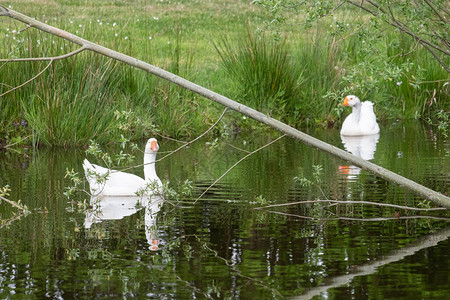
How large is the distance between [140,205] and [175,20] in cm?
1789

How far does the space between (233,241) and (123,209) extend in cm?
201

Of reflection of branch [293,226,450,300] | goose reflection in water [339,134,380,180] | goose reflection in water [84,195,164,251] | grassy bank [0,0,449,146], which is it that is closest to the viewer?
reflection of branch [293,226,450,300]

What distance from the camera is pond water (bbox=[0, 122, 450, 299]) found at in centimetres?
515

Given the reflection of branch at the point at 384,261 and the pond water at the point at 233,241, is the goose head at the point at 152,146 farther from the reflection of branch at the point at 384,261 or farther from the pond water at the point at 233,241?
the reflection of branch at the point at 384,261

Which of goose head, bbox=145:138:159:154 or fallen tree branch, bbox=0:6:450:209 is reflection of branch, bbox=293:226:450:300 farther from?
goose head, bbox=145:138:159:154

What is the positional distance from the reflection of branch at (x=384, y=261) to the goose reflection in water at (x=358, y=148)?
126 inches

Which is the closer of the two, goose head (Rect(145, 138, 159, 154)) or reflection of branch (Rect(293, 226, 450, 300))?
reflection of branch (Rect(293, 226, 450, 300))

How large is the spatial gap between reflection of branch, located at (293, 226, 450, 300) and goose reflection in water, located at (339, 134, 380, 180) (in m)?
3.19

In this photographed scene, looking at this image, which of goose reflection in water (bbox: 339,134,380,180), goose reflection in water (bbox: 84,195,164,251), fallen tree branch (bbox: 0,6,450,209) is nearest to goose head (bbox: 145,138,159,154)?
goose reflection in water (bbox: 84,195,164,251)

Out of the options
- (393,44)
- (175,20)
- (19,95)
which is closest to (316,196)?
(393,44)

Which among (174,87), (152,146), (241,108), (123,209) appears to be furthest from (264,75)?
(241,108)

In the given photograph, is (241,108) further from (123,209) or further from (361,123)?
(361,123)

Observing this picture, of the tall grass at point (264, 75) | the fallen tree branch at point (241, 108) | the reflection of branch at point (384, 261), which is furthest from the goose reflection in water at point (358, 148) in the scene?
the reflection of branch at point (384, 261)

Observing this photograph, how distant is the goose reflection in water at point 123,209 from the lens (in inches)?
281
